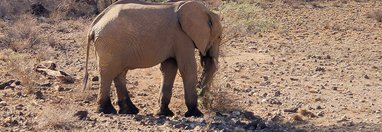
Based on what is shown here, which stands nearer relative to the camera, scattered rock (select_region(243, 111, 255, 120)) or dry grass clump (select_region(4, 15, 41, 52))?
scattered rock (select_region(243, 111, 255, 120))

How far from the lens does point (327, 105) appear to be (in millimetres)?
9844

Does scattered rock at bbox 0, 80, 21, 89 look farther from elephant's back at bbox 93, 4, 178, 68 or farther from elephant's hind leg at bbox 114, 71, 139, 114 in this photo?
elephant's back at bbox 93, 4, 178, 68

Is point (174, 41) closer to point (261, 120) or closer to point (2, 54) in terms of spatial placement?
point (261, 120)

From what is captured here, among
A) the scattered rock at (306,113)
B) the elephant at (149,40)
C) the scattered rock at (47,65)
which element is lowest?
the scattered rock at (47,65)

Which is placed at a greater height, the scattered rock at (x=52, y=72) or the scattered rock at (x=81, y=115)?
the scattered rock at (x=81, y=115)

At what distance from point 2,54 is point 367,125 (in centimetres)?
750

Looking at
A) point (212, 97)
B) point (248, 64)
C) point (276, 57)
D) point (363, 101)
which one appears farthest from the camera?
point (276, 57)

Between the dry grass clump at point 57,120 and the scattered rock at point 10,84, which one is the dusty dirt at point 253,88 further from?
the scattered rock at point 10,84

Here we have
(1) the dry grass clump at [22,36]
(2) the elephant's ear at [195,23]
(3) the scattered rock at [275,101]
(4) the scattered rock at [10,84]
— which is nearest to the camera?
(2) the elephant's ear at [195,23]

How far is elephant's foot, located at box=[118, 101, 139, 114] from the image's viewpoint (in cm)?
899

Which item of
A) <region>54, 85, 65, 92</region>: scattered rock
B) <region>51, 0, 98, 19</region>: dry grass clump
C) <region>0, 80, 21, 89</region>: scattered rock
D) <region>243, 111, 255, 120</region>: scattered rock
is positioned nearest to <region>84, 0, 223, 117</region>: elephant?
<region>243, 111, 255, 120</region>: scattered rock

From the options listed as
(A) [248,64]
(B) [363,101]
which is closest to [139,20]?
(B) [363,101]

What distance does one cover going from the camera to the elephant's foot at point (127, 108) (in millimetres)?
8992

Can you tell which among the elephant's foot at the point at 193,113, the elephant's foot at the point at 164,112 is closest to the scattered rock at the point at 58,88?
the elephant's foot at the point at 164,112
